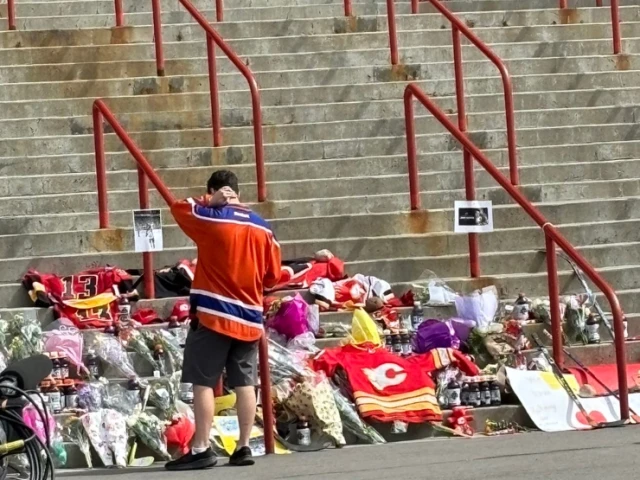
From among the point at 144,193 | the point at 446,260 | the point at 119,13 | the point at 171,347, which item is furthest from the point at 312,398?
the point at 119,13

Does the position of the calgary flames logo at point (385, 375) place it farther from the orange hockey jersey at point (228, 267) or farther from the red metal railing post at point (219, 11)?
the red metal railing post at point (219, 11)

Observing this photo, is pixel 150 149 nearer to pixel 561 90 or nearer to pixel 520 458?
pixel 561 90

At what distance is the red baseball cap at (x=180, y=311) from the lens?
984cm

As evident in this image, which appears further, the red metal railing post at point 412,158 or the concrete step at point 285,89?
the concrete step at point 285,89

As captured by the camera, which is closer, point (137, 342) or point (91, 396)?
point (91, 396)

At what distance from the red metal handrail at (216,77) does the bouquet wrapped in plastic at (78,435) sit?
3162mm

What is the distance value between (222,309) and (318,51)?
5610 mm

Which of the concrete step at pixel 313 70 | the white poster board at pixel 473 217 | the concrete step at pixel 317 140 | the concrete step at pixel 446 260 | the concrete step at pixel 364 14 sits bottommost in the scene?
the concrete step at pixel 446 260

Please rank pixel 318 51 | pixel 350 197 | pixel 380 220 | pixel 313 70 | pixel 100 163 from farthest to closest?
pixel 318 51
pixel 313 70
pixel 350 197
pixel 380 220
pixel 100 163

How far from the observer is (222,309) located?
8.13 metres

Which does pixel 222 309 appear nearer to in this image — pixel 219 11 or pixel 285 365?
pixel 285 365

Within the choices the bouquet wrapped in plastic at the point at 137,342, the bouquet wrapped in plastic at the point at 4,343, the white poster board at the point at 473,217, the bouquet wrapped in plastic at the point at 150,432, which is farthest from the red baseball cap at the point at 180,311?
the white poster board at the point at 473,217

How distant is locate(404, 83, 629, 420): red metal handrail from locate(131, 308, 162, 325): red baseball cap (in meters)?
2.42

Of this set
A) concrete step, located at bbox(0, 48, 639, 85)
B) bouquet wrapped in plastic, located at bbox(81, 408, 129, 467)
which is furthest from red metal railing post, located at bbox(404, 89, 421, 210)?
bouquet wrapped in plastic, located at bbox(81, 408, 129, 467)
